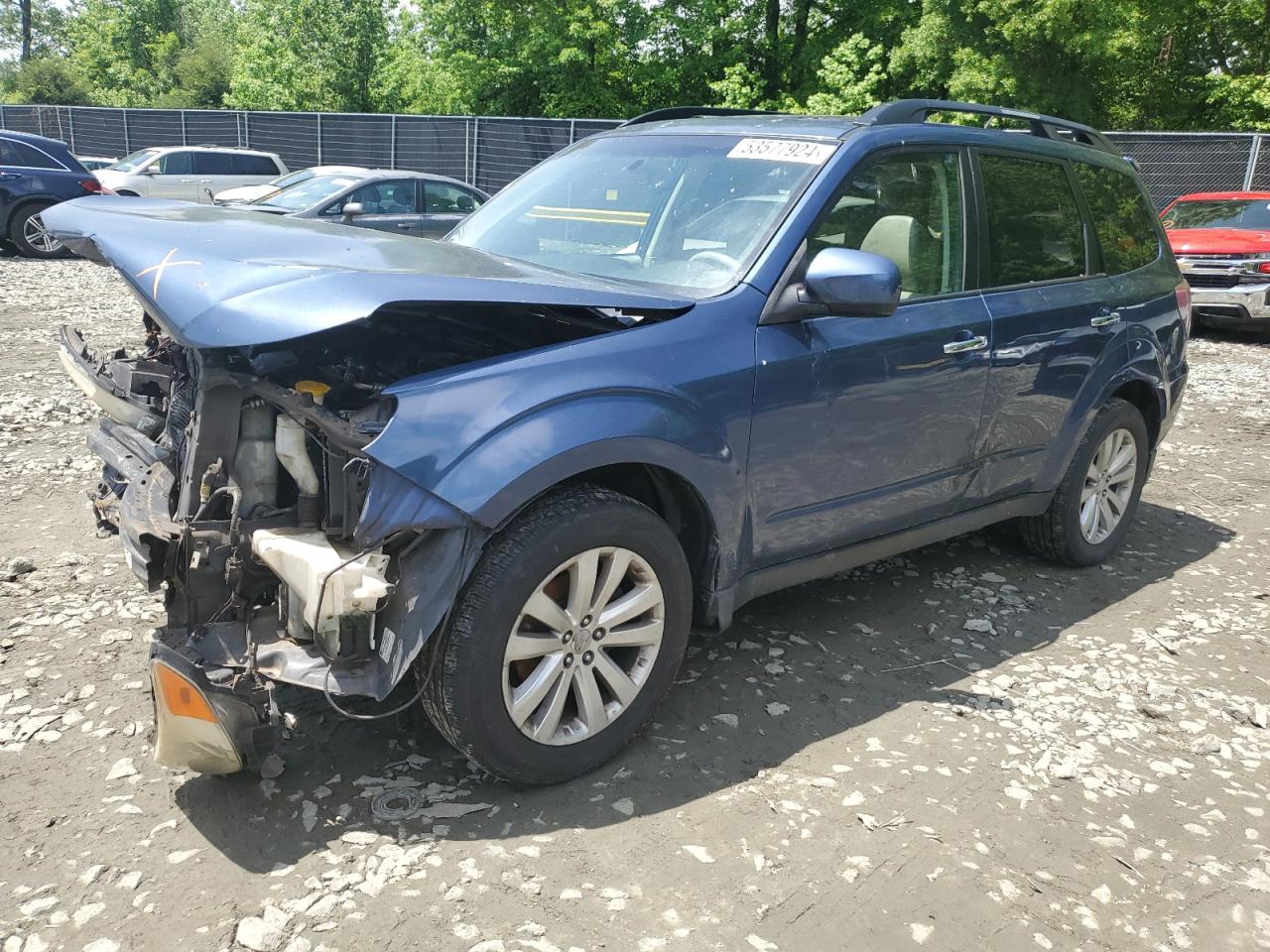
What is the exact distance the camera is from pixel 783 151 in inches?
149

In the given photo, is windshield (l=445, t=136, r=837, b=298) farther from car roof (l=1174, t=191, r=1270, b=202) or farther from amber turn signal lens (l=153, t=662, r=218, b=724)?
car roof (l=1174, t=191, r=1270, b=202)

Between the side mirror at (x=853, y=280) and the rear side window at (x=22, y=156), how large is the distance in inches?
583

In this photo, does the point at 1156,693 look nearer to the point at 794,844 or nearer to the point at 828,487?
the point at 828,487

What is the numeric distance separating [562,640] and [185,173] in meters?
19.0

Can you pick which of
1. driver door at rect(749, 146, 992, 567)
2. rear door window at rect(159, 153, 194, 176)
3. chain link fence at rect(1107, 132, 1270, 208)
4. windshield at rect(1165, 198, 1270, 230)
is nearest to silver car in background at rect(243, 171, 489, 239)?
rear door window at rect(159, 153, 194, 176)

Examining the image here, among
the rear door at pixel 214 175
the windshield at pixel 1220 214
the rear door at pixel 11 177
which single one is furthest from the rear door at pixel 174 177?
the windshield at pixel 1220 214

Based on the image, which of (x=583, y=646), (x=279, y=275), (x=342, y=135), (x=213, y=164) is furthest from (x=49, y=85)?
(x=583, y=646)

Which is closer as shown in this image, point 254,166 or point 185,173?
point 185,173

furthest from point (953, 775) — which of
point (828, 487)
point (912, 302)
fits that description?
point (912, 302)

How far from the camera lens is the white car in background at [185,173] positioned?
18625 millimetres

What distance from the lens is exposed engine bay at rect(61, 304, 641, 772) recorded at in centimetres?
271

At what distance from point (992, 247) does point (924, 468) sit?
3.17 ft

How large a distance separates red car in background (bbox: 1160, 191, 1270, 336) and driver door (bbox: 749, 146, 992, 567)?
10299mm

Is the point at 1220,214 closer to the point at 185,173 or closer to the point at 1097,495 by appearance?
the point at 1097,495
